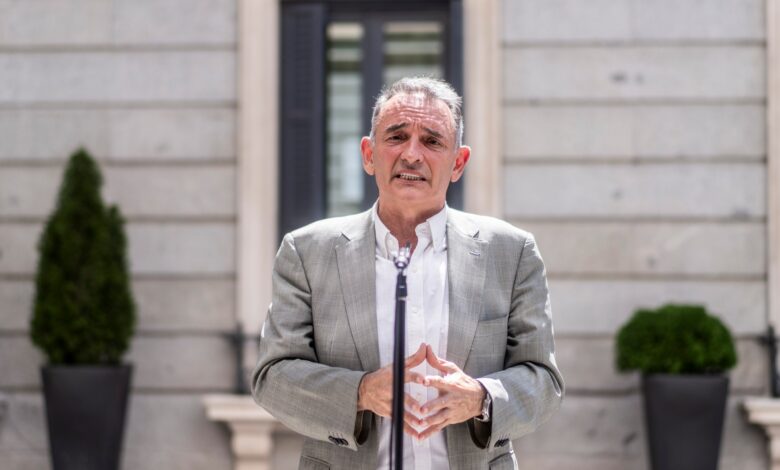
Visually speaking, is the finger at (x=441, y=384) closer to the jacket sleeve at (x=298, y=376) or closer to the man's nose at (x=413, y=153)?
the jacket sleeve at (x=298, y=376)

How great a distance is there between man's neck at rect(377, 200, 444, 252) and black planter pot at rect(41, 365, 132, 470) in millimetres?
4030

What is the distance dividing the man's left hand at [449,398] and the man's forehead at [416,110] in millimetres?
→ 518

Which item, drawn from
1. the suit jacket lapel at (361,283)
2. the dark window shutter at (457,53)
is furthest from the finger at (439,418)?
the dark window shutter at (457,53)

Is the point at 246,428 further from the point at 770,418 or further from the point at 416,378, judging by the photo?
the point at 416,378

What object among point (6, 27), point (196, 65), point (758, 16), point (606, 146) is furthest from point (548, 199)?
point (6, 27)

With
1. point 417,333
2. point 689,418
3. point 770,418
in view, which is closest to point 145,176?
point 689,418

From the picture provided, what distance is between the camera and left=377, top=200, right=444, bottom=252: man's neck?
2646 millimetres

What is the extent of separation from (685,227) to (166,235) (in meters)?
2.99

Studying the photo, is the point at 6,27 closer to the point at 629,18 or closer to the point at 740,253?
the point at 629,18

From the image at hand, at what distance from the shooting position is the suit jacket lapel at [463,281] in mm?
2523

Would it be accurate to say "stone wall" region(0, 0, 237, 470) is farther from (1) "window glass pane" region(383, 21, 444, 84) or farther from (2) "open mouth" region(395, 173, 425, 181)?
(2) "open mouth" region(395, 173, 425, 181)

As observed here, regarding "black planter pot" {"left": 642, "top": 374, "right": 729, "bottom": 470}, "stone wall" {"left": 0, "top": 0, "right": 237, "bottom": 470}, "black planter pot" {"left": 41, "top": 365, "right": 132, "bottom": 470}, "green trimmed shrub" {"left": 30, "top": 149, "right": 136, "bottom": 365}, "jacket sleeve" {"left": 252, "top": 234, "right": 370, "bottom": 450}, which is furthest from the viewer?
"stone wall" {"left": 0, "top": 0, "right": 237, "bottom": 470}

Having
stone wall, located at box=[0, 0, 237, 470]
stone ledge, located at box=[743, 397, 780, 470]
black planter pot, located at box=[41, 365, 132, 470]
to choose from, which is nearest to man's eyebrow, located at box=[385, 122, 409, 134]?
black planter pot, located at box=[41, 365, 132, 470]

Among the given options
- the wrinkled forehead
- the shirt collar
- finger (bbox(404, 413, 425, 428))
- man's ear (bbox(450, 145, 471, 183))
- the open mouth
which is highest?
A: the wrinkled forehead
